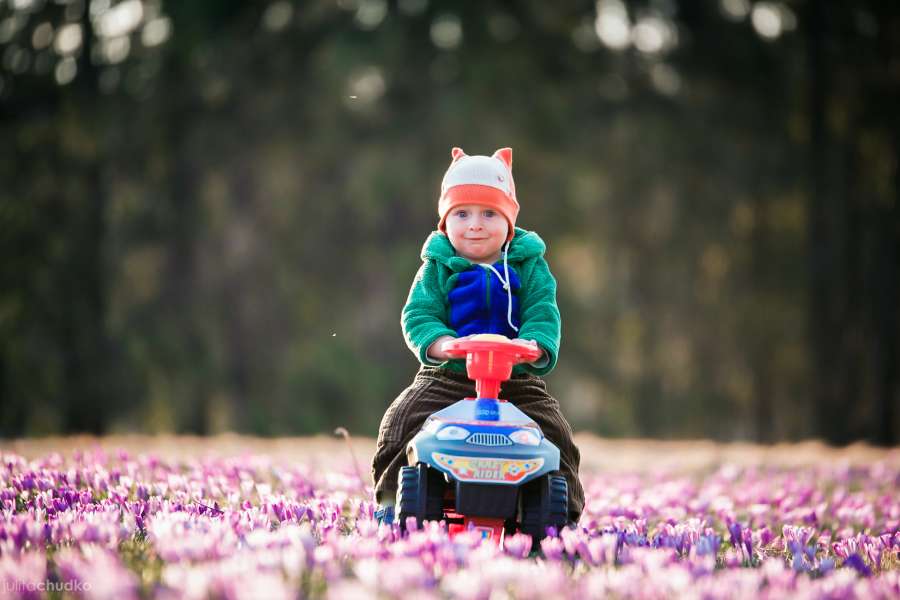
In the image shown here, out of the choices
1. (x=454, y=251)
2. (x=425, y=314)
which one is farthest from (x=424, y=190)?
(x=425, y=314)

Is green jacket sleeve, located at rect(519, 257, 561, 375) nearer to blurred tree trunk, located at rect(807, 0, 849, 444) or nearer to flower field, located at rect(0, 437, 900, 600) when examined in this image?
flower field, located at rect(0, 437, 900, 600)

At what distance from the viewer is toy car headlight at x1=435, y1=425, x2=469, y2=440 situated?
366cm

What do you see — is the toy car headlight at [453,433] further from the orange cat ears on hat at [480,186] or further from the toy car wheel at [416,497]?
the orange cat ears on hat at [480,186]

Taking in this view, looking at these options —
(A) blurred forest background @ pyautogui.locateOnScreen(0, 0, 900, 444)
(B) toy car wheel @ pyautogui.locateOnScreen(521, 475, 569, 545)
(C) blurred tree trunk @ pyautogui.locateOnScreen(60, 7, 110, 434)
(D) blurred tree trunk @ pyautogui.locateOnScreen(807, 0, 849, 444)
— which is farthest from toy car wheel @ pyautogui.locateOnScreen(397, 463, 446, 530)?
(D) blurred tree trunk @ pyautogui.locateOnScreen(807, 0, 849, 444)

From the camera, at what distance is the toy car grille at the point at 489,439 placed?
3.65 metres

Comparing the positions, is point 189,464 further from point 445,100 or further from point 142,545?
point 445,100

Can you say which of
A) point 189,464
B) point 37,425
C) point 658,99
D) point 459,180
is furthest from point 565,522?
point 658,99

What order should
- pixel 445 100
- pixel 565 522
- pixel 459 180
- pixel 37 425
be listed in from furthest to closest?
pixel 445 100 < pixel 37 425 < pixel 459 180 < pixel 565 522

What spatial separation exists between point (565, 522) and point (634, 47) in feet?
55.9

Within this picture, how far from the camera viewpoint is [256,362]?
20359 mm

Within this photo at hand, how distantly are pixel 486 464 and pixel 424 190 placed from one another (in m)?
15.8

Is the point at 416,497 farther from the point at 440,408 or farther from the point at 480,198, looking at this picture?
the point at 480,198

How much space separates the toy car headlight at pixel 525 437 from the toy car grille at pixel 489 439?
0.03 meters

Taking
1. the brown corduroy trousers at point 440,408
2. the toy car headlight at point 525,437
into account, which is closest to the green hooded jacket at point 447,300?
the brown corduroy trousers at point 440,408
